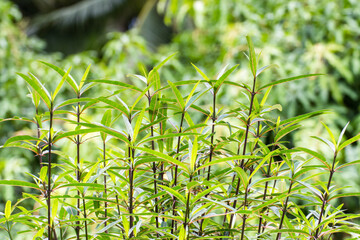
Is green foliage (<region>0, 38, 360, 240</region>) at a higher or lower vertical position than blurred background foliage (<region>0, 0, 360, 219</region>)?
lower

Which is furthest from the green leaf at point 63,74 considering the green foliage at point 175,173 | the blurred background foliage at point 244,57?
the blurred background foliage at point 244,57

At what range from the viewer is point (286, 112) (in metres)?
1.55

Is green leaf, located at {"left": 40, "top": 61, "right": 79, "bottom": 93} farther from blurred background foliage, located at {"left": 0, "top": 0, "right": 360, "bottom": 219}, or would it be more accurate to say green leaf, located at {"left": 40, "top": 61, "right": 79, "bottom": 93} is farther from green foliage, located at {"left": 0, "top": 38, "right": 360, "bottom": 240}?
blurred background foliage, located at {"left": 0, "top": 0, "right": 360, "bottom": 219}

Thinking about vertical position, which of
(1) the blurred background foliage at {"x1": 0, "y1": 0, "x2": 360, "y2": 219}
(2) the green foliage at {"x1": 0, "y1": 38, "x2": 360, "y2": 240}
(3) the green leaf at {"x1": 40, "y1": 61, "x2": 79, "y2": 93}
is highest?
(1) the blurred background foliage at {"x1": 0, "y1": 0, "x2": 360, "y2": 219}

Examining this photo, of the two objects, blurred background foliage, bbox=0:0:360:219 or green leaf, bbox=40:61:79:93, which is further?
blurred background foliage, bbox=0:0:360:219

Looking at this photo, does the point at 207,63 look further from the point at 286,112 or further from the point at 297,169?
the point at 297,169

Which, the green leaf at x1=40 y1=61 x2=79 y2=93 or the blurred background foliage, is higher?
the blurred background foliage

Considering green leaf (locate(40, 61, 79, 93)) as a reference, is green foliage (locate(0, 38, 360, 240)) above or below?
below

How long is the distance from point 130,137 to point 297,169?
0.13 m

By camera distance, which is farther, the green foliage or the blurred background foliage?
the blurred background foliage

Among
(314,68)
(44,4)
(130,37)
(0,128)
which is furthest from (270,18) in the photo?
(44,4)

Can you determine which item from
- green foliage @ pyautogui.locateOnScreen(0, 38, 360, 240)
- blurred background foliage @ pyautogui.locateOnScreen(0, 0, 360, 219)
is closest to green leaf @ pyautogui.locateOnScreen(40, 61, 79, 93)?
green foliage @ pyautogui.locateOnScreen(0, 38, 360, 240)

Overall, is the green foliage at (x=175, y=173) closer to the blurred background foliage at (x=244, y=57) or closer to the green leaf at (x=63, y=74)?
the green leaf at (x=63, y=74)

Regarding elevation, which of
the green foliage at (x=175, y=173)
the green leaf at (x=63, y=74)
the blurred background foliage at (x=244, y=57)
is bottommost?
the green foliage at (x=175, y=173)
